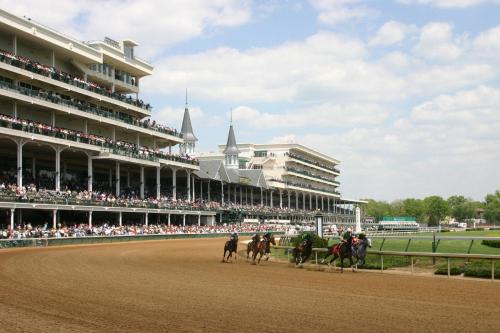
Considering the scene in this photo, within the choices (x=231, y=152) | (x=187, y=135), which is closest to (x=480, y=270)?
(x=187, y=135)

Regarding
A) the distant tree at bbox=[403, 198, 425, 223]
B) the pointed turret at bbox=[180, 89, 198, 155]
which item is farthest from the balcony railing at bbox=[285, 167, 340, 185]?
the distant tree at bbox=[403, 198, 425, 223]

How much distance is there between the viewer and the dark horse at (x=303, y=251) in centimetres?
2353

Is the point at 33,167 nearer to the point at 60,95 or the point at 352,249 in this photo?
the point at 60,95

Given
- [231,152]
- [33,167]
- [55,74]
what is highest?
[55,74]

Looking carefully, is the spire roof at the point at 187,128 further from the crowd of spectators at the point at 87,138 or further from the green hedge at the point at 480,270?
the green hedge at the point at 480,270

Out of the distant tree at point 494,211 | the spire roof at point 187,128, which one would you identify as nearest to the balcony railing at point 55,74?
the spire roof at point 187,128

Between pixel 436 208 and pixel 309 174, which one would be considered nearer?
pixel 309 174

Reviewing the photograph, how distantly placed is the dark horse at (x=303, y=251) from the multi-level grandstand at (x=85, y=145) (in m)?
21.8

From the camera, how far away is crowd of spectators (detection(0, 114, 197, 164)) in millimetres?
43062

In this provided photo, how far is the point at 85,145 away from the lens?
49938mm

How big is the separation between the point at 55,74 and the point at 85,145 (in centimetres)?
577

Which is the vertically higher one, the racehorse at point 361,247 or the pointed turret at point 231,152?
the pointed turret at point 231,152

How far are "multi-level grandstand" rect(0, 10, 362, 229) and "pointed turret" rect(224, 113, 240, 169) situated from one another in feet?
69.3

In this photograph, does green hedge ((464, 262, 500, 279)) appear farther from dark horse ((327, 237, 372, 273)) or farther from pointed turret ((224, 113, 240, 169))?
pointed turret ((224, 113, 240, 169))
